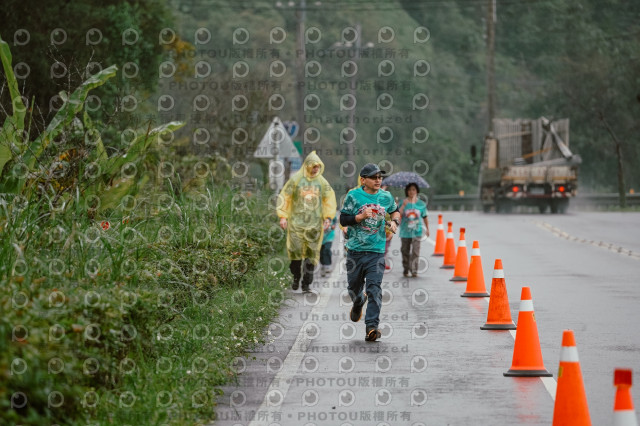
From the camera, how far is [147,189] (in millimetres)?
17875

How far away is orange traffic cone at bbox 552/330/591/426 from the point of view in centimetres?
779

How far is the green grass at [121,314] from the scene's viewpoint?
23.0 feet

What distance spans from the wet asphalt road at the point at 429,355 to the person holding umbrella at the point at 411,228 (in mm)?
279

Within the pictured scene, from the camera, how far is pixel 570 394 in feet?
25.7

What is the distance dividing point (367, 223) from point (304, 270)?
15.4ft

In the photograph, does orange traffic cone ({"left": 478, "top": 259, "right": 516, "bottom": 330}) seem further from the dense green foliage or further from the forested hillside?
the dense green foliage

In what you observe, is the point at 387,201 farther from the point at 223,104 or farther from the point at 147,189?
the point at 223,104

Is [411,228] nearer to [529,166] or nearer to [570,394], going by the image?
[570,394]

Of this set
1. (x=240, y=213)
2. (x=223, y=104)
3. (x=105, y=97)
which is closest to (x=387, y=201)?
(x=240, y=213)

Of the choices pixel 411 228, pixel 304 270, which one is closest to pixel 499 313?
pixel 304 270

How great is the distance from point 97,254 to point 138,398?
253cm

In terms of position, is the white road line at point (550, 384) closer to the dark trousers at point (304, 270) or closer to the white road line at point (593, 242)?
the dark trousers at point (304, 270)

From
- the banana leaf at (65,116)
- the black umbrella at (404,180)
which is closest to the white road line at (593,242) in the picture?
the black umbrella at (404,180)

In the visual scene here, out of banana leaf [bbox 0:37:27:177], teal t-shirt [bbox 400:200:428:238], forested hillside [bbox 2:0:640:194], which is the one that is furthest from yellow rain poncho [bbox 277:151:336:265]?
forested hillside [bbox 2:0:640:194]
